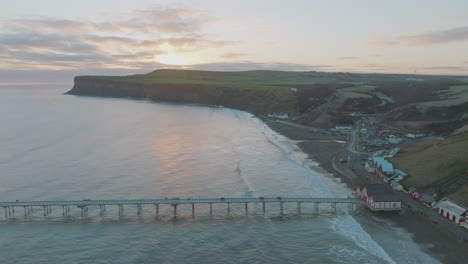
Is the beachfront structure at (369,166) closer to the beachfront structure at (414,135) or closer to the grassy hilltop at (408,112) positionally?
the grassy hilltop at (408,112)

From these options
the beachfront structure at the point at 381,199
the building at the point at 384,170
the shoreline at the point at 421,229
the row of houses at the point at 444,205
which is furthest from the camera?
the building at the point at 384,170

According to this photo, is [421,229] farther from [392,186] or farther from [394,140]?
[394,140]

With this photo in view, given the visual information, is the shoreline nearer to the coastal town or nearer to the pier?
the coastal town

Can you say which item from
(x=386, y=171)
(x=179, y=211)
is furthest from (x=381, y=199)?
(x=179, y=211)

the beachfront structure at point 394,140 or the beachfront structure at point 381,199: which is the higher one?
the beachfront structure at point 394,140

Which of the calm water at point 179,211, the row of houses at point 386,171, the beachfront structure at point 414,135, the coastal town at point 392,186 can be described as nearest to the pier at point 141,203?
the calm water at point 179,211

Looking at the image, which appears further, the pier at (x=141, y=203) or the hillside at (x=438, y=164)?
the hillside at (x=438, y=164)

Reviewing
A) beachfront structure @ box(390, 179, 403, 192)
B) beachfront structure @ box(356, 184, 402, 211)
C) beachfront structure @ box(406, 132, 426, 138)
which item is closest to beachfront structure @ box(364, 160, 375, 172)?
beachfront structure @ box(390, 179, 403, 192)
